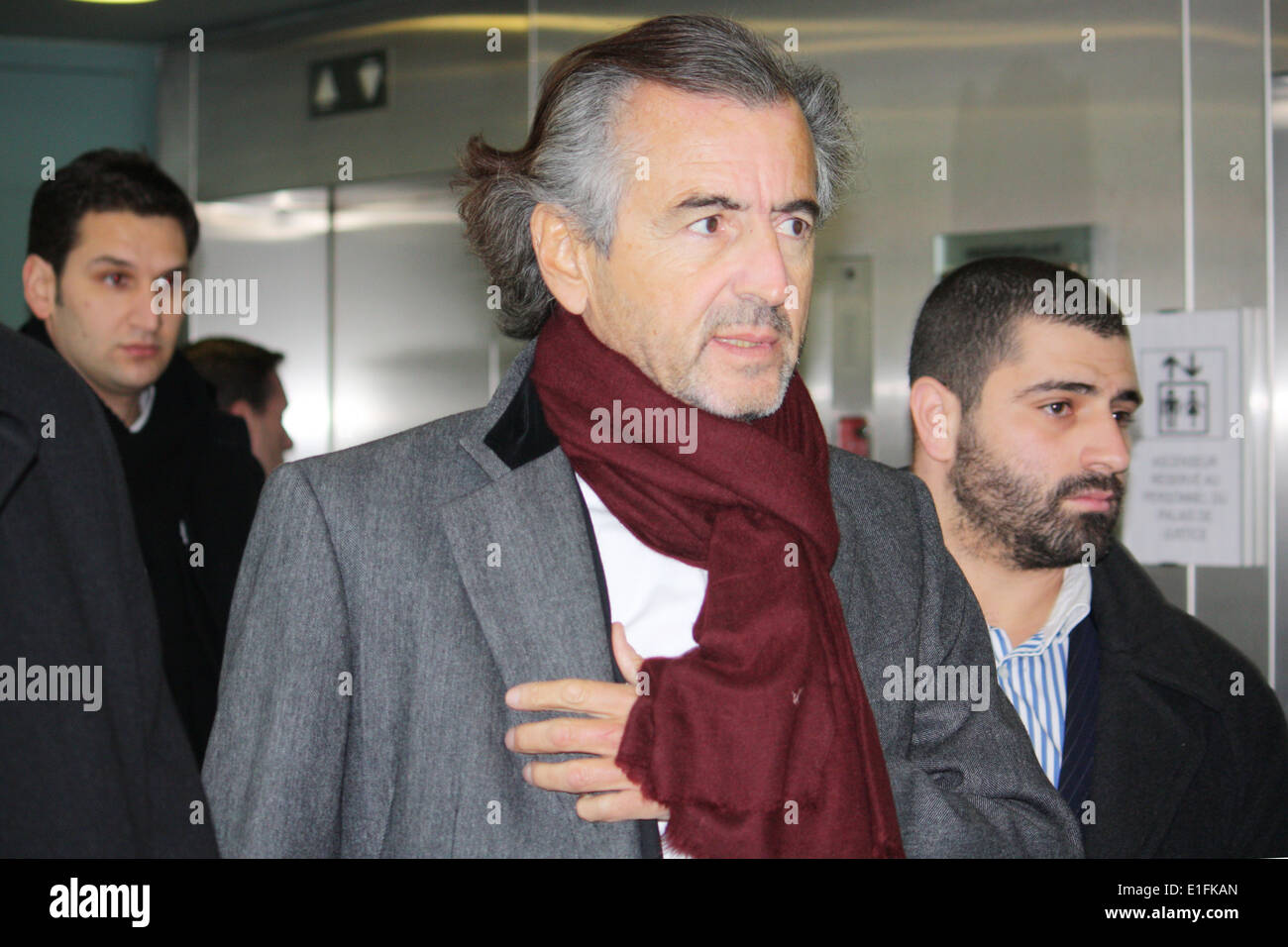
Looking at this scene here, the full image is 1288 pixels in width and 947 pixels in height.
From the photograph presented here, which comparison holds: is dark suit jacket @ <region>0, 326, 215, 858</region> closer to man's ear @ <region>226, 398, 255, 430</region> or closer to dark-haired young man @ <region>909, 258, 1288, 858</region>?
dark-haired young man @ <region>909, 258, 1288, 858</region>

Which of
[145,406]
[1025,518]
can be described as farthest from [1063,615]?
[145,406]

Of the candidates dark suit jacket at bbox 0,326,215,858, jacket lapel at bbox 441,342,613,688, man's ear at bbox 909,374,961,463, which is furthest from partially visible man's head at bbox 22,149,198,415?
dark suit jacket at bbox 0,326,215,858

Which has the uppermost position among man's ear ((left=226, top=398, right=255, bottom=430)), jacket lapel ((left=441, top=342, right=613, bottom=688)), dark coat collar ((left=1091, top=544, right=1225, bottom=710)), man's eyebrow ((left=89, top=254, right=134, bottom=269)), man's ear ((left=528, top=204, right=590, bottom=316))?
man's eyebrow ((left=89, top=254, right=134, bottom=269))

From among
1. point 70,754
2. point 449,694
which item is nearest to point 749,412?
point 449,694

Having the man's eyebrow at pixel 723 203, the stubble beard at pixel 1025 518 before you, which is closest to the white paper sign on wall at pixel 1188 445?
the stubble beard at pixel 1025 518

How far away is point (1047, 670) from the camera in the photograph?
234 centimetres

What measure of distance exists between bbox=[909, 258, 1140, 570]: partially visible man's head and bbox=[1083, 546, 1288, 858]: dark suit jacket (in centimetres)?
17

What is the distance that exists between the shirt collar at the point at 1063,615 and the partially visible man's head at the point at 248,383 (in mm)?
2827

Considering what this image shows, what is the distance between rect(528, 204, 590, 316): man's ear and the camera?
1.85 meters

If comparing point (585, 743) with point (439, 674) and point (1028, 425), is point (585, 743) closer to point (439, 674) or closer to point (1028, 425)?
point (439, 674)

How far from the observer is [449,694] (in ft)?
5.23

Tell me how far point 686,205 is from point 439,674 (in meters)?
0.68

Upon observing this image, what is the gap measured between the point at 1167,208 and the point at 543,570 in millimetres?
2929

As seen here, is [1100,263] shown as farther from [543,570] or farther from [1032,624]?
[543,570]
